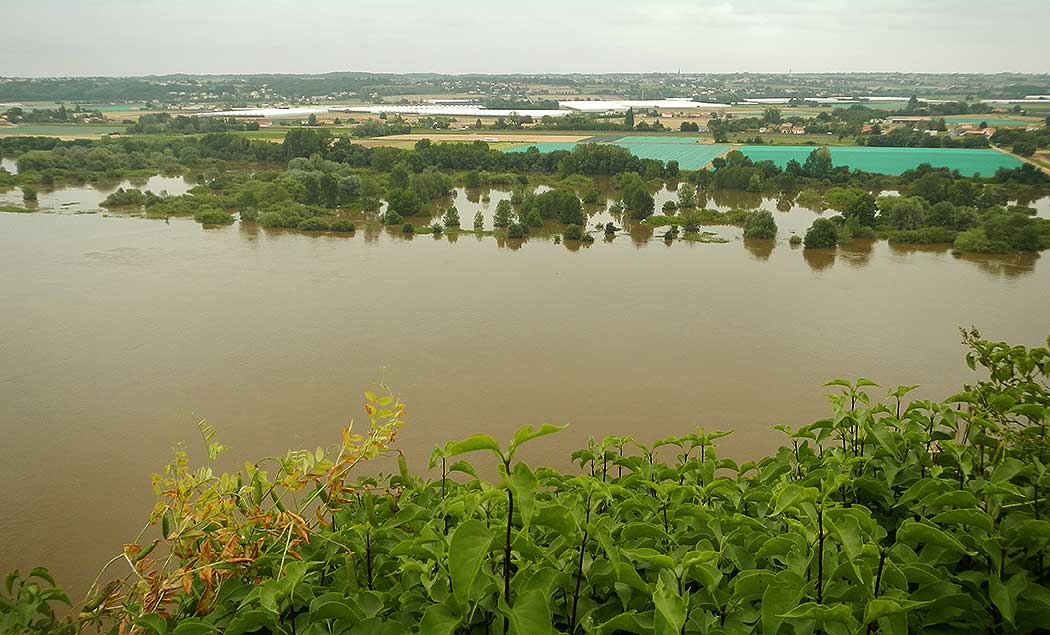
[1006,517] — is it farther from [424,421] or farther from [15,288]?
[15,288]

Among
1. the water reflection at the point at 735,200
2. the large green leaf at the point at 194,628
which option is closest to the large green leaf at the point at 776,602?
the large green leaf at the point at 194,628

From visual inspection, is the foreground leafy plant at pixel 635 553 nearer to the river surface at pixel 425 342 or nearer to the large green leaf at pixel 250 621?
the large green leaf at pixel 250 621

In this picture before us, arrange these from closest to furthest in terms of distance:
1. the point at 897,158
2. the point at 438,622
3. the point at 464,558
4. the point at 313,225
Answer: the point at 464,558
the point at 438,622
the point at 313,225
the point at 897,158

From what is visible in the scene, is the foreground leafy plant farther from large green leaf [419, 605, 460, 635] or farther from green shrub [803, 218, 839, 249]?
green shrub [803, 218, 839, 249]

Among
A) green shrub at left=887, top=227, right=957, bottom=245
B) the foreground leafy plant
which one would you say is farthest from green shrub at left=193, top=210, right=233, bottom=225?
the foreground leafy plant

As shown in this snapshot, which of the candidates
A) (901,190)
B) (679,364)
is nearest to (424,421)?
(679,364)

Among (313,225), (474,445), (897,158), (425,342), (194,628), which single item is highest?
(474,445)

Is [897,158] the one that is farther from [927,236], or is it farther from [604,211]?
[604,211]

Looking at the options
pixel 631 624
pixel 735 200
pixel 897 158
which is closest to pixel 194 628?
pixel 631 624
